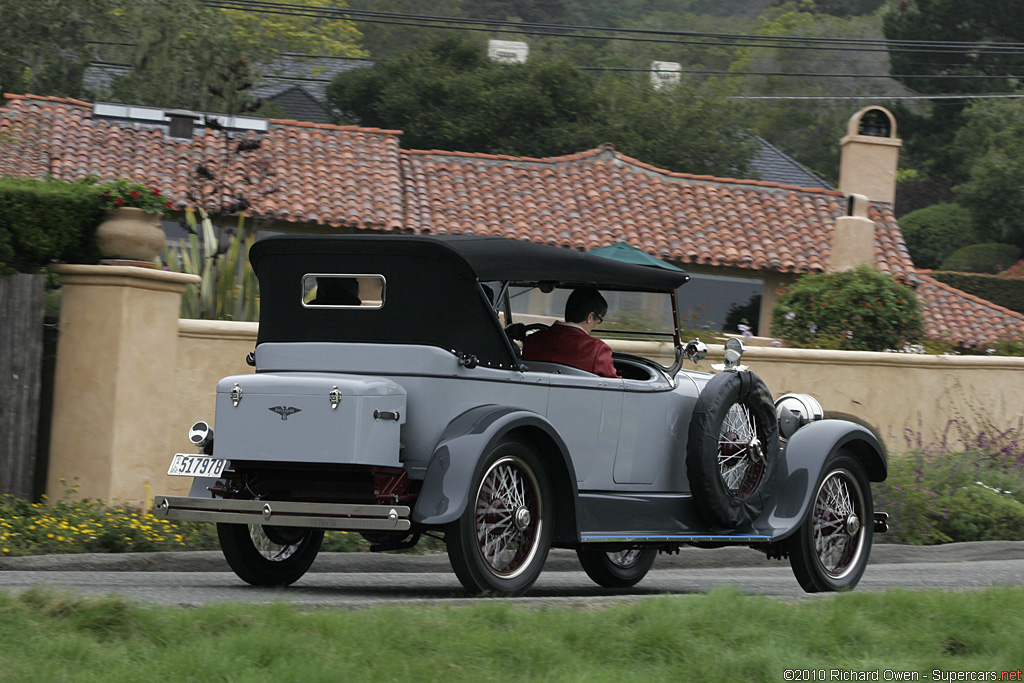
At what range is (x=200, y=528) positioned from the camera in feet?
31.2

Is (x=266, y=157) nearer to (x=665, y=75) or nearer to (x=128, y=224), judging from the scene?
(x=128, y=224)

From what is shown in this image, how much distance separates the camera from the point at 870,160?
30.2m

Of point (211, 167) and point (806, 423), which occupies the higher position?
point (211, 167)

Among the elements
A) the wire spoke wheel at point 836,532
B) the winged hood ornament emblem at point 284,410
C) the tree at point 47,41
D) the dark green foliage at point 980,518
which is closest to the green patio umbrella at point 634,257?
the wire spoke wheel at point 836,532

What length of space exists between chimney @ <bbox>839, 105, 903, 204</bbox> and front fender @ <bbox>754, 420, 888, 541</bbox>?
906 inches

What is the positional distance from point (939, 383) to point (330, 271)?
10472mm

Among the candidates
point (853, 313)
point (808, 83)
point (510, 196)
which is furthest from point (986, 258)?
point (808, 83)

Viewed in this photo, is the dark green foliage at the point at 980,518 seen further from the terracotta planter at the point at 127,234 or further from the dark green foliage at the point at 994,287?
the dark green foliage at the point at 994,287

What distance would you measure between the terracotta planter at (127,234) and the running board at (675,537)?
5.10 metres

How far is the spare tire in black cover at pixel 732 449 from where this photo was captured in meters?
7.48

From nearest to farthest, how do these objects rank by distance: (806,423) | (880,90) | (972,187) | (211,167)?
(806,423), (211,167), (972,187), (880,90)

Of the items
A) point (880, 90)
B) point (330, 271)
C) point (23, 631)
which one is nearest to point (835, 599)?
point (330, 271)

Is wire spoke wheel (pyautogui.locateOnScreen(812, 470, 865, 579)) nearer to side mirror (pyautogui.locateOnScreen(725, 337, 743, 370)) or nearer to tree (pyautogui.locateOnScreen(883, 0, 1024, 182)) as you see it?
side mirror (pyautogui.locateOnScreen(725, 337, 743, 370))

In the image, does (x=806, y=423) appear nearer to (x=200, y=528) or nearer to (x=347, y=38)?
(x=200, y=528)
